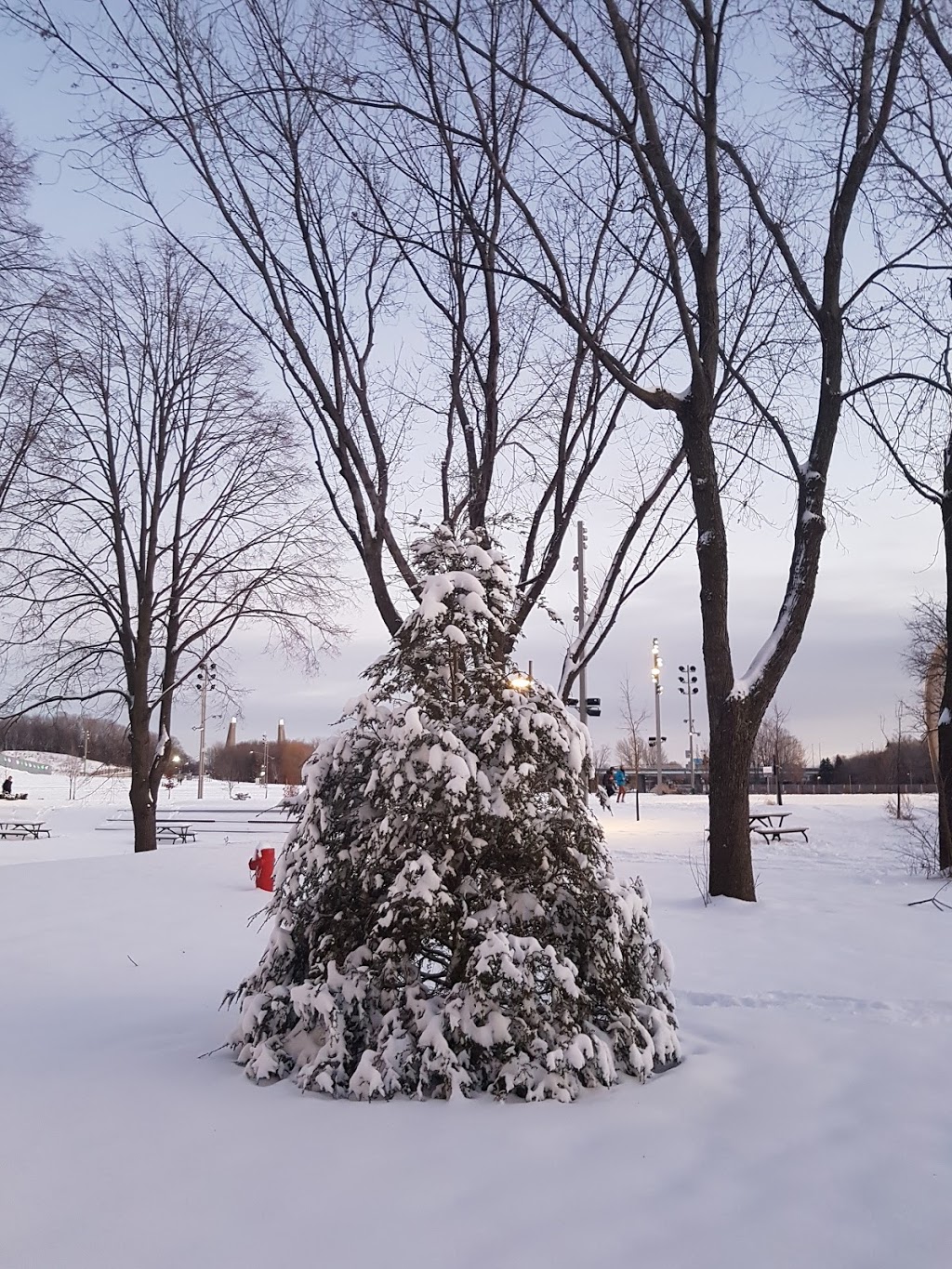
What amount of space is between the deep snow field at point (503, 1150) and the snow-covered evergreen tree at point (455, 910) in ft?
0.61

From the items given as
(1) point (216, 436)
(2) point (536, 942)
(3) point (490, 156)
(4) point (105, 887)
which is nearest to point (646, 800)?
(1) point (216, 436)

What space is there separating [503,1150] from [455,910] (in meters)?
1.05

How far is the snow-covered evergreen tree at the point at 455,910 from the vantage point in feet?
12.4

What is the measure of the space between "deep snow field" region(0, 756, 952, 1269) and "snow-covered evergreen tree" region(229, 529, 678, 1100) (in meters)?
0.19

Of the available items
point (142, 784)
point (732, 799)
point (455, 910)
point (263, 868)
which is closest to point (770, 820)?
point (732, 799)

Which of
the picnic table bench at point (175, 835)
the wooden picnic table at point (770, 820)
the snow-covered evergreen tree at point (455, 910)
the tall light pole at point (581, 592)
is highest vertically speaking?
the tall light pole at point (581, 592)

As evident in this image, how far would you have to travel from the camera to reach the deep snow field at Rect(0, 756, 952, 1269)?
262 cm

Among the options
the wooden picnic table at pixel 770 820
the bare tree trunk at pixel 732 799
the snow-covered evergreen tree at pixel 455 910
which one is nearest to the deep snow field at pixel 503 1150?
the snow-covered evergreen tree at pixel 455 910

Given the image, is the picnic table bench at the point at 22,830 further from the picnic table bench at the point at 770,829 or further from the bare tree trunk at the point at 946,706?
the bare tree trunk at the point at 946,706

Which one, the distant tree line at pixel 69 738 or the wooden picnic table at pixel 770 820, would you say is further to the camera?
the distant tree line at pixel 69 738

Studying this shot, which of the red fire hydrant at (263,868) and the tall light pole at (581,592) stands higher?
the tall light pole at (581,592)

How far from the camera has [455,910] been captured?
4031 mm

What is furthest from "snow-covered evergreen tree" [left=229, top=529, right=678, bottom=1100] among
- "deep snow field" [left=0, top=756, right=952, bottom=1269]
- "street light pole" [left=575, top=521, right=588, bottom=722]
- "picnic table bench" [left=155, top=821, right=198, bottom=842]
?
"picnic table bench" [left=155, top=821, right=198, bottom=842]

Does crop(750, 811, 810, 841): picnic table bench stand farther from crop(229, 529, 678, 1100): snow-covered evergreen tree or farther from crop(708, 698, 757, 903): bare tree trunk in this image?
crop(229, 529, 678, 1100): snow-covered evergreen tree
